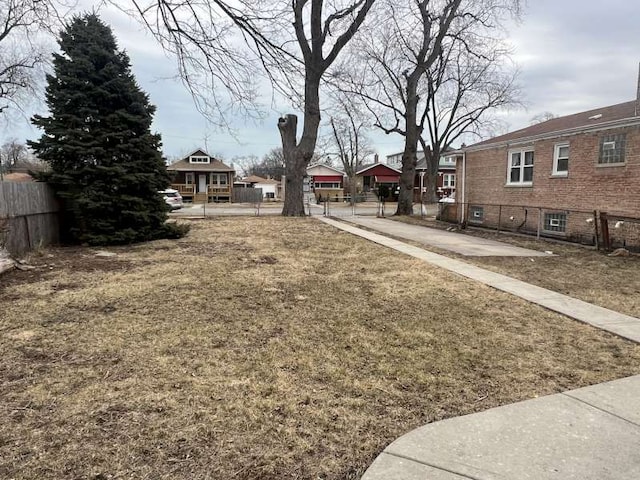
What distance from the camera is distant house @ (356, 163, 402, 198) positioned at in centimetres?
5269

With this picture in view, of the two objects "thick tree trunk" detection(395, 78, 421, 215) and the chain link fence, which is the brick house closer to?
the chain link fence

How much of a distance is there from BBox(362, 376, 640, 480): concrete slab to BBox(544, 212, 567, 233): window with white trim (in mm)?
12214

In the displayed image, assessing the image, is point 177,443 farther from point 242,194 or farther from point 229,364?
point 242,194

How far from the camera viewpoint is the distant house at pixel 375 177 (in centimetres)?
5269

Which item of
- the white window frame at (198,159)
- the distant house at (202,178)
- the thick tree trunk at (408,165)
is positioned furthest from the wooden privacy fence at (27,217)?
the white window frame at (198,159)

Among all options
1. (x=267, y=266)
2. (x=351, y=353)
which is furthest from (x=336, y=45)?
(x=351, y=353)

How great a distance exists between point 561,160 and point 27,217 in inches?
582

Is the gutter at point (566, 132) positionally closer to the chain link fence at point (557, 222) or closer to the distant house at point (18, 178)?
the chain link fence at point (557, 222)

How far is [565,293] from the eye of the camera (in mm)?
6609

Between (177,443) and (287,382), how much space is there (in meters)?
1.02

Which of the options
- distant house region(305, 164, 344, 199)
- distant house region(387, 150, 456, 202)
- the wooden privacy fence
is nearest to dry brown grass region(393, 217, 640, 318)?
the wooden privacy fence

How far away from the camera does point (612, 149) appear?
12117mm

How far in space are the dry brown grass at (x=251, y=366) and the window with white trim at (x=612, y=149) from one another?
8129 mm

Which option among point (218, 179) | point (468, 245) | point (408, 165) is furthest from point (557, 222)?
point (218, 179)
